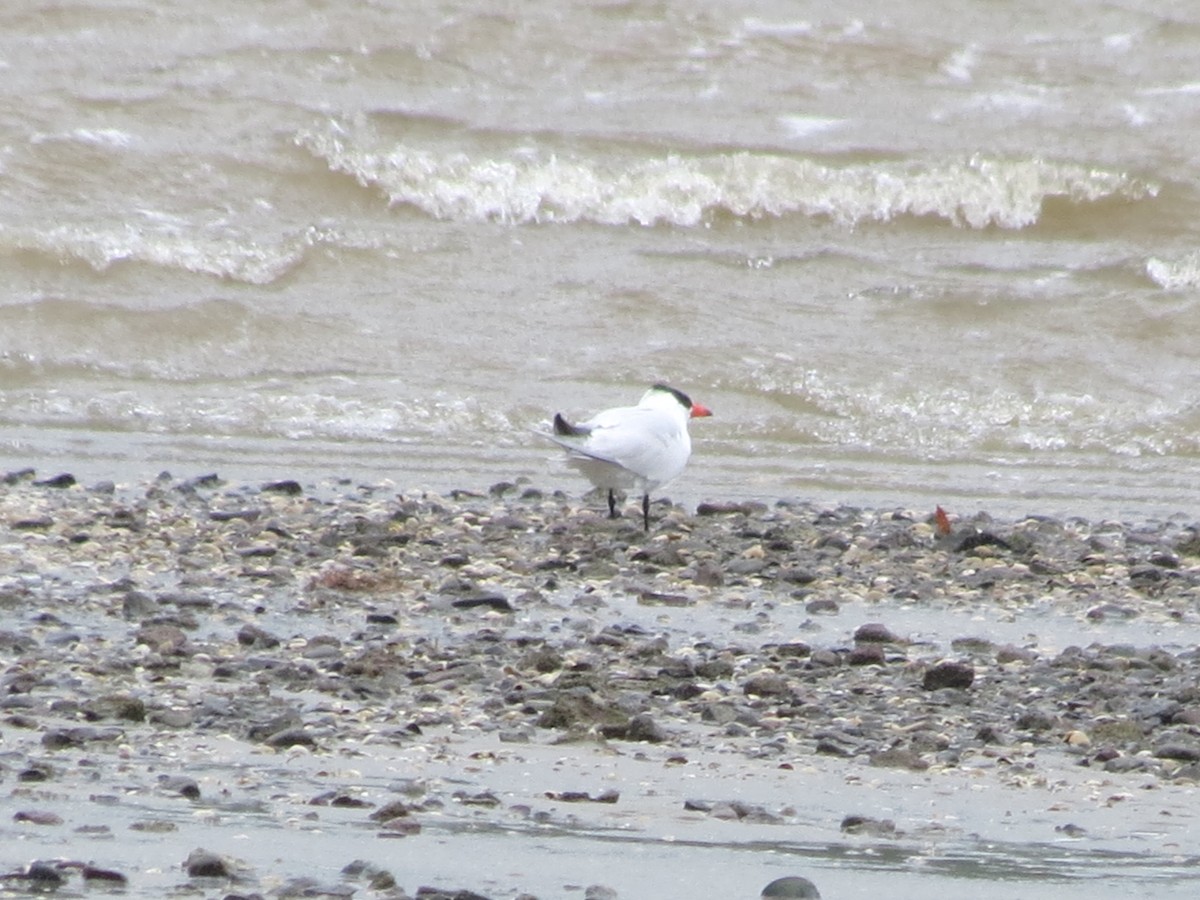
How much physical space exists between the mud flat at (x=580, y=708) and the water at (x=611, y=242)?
1876 millimetres

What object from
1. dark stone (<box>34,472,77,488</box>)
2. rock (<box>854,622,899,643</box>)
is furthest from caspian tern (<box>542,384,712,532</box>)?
rock (<box>854,622,899,643</box>)

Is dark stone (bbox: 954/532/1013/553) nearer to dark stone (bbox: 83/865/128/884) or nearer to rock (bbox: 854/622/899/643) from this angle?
rock (bbox: 854/622/899/643)

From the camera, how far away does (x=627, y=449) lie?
6.45 meters

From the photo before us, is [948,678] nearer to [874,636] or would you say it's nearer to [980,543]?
[874,636]

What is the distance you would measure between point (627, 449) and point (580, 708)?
2.83 meters

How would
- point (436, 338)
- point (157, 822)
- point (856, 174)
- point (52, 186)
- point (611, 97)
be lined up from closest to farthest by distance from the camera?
point (157, 822) < point (436, 338) < point (52, 186) < point (856, 174) < point (611, 97)

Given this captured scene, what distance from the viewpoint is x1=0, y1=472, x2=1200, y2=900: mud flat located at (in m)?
2.80

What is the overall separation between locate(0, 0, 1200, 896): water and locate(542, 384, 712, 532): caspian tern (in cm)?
93

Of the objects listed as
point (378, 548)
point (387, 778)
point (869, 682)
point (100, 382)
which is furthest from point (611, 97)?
point (387, 778)

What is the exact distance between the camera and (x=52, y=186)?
489 inches

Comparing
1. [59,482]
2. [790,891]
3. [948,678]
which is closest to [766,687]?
[948,678]

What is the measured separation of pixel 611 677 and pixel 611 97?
11.2 meters

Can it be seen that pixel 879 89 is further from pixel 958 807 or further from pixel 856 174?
A: pixel 958 807

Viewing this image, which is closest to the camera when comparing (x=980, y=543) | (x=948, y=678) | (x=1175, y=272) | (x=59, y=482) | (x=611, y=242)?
(x=948, y=678)
